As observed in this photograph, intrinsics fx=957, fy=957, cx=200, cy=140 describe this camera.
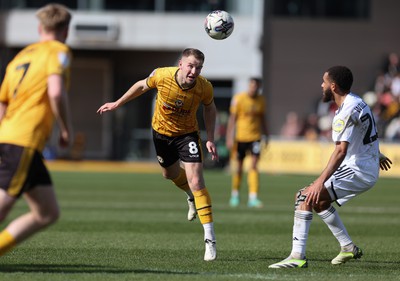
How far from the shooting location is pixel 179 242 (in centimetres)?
1170

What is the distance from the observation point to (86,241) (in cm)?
1153

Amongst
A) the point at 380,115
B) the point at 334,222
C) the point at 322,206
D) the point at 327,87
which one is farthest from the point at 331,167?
the point at 380,115

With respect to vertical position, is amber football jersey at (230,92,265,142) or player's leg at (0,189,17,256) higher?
player's leg at (0,189,17,256)

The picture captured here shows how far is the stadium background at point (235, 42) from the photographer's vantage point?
40656 millimetres

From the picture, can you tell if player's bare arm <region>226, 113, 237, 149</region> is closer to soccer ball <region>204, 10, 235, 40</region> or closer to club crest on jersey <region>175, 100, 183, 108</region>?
→ soccer ball <region>204, 10, 235, 40</region>

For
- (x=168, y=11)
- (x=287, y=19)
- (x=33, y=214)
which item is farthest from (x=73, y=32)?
(x=33, y=214)

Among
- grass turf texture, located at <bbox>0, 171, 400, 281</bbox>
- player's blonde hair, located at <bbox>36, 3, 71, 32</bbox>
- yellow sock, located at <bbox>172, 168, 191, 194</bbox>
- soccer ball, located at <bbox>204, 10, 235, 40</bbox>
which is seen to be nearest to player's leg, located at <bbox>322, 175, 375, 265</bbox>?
grass turf texture, located at <bbox>0, 171, 400, 281</bbox>

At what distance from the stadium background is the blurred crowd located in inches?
164

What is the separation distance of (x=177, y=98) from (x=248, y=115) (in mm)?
8143

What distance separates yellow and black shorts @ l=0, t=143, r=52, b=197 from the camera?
24.5ft

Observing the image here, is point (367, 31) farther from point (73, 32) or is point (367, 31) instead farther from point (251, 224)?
point (251, 224)

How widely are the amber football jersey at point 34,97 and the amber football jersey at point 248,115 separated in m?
11.2

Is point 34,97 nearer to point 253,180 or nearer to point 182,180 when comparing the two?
point 182,180

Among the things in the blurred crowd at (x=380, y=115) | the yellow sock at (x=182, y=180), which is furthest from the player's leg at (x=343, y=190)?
the blurred crowd at (x=380, y=115)
